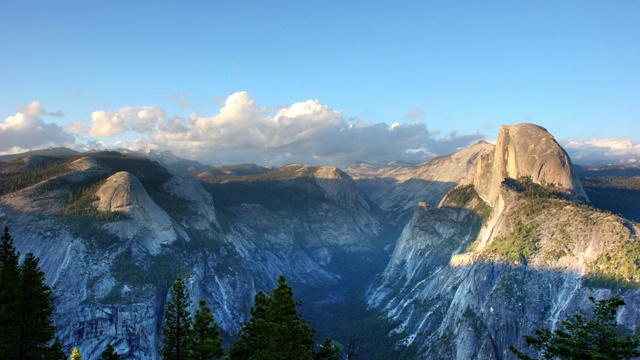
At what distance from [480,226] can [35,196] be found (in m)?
144

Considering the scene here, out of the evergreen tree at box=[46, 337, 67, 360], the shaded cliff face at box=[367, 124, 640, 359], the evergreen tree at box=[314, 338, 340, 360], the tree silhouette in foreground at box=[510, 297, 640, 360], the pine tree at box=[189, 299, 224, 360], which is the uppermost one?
the tree silhouette in foreground at box=[510, 297, 640, 360]

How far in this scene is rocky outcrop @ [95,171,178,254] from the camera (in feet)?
384

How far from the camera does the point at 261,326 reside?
29.5m

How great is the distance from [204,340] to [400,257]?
143 m

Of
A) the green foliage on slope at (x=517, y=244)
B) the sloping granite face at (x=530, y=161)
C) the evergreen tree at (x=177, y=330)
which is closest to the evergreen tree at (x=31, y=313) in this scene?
the evergreen tree at (x=177, y=330)

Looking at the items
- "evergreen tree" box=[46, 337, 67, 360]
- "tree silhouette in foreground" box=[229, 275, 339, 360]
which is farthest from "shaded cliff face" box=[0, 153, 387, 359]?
"tree silhouette in foreground" box=[229, 275, 339, 360]

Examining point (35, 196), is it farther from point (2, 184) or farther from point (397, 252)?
point (397, 252)

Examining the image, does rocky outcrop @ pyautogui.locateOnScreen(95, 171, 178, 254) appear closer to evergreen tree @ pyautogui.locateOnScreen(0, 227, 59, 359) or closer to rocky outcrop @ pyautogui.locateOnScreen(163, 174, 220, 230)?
rocky outcrop @ pyautogui.locateOnScreen(163, 174, 220, 230)

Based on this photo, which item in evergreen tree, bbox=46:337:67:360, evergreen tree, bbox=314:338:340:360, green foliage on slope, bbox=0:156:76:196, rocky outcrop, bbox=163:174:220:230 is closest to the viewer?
evergreen tree, bbox=314:338:340:360

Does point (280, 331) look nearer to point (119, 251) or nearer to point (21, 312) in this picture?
point (21, 312)

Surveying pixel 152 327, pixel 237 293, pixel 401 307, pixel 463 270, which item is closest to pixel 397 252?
pixel 401 307

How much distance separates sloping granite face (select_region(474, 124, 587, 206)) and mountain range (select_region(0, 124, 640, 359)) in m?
0.44

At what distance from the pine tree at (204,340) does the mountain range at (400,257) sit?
68.1m

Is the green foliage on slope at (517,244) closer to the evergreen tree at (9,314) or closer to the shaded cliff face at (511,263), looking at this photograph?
the shaded cliff face at (511,263)
